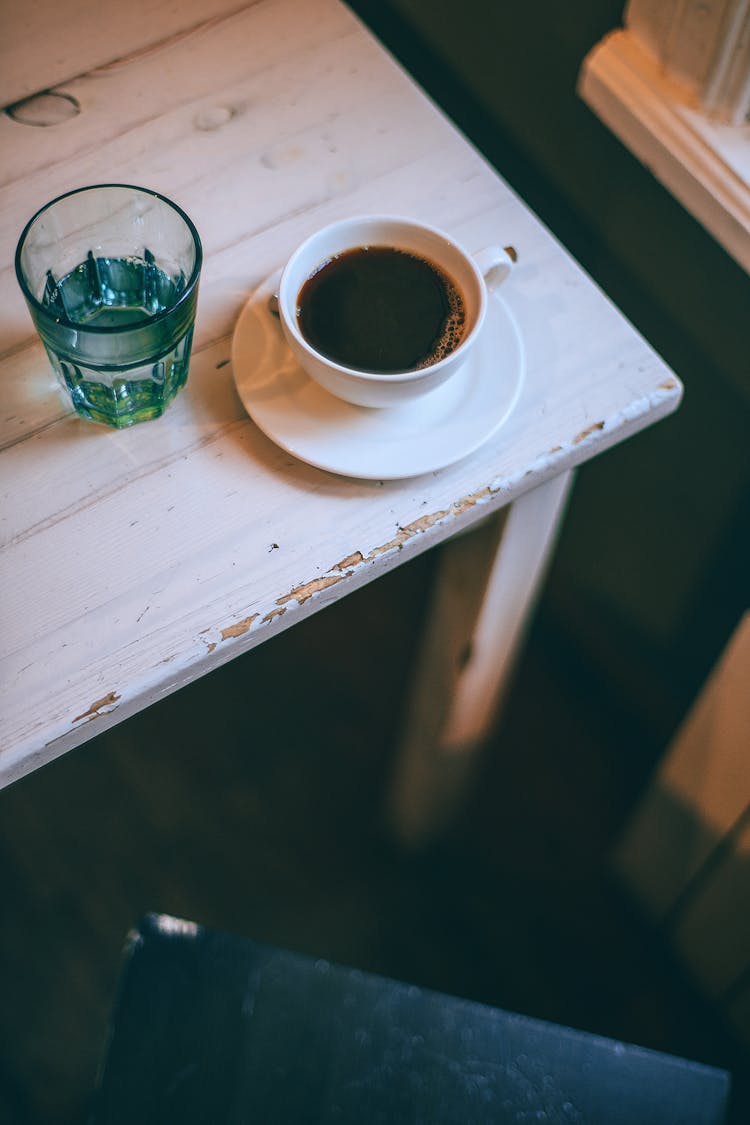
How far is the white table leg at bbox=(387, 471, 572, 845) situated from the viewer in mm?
800

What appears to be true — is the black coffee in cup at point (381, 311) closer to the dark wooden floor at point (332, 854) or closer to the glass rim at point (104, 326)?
the glass rim at point (104, 326)

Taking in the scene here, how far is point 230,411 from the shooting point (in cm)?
69

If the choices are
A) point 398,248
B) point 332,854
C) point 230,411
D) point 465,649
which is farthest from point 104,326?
point 332,854

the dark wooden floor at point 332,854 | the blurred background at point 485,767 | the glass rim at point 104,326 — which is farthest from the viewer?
the dark wooden floor at point 332,854

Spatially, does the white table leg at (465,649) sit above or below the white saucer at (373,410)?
below

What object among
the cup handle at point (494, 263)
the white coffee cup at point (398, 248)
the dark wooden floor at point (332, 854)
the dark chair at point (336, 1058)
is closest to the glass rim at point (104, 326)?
the white coffee cup at point (398, 248)

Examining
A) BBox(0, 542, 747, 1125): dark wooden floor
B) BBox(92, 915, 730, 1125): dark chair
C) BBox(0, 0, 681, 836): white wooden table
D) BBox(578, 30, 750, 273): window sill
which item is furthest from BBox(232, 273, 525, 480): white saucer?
BBox(0, 542, 747, 1125): dark wooden floor

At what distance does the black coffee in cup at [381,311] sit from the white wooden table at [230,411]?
6cm

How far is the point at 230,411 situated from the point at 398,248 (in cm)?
16

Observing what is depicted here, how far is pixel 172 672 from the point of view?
0.61 m

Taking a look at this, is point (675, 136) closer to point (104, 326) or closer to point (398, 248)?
point (398, 248)

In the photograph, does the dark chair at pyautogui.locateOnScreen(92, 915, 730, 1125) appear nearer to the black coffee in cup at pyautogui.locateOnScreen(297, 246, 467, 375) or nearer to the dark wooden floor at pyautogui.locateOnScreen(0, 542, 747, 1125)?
the black coffee in cup at pyautogui.locateOnScreen(297, 246, 467, 375)

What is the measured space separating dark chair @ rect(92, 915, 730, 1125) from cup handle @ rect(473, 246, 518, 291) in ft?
1.56

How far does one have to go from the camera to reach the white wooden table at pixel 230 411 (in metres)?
0.63
